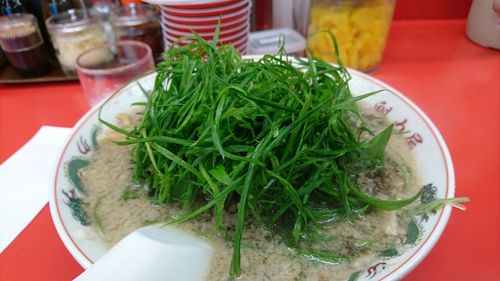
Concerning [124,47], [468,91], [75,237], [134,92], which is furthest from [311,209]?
[124,47]

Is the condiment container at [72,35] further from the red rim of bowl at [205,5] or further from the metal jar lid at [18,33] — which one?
the red rim of bowl at [205,5]

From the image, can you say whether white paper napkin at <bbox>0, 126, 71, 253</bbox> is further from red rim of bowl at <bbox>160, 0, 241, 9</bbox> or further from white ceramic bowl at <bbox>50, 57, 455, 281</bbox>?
red rim of bowl at <bbox>160, 0, 241, 9</bbox>

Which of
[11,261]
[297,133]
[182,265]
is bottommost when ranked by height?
[11,261]

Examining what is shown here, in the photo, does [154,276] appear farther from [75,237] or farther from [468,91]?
[468,91]

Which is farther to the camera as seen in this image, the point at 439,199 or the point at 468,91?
the point at 468,91

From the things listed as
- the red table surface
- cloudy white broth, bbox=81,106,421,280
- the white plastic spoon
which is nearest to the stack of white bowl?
the red table surface

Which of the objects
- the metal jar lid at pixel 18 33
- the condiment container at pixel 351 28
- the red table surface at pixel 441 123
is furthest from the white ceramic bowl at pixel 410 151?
the metal jar lid at pixel 18 33
